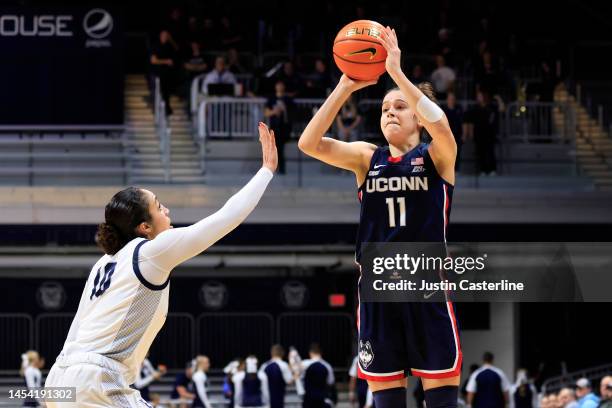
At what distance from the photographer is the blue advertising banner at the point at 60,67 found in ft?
66.4

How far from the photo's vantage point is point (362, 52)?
21.3 ft

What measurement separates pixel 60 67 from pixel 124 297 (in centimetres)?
1557

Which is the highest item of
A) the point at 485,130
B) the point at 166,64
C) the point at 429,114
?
the point at 166,64

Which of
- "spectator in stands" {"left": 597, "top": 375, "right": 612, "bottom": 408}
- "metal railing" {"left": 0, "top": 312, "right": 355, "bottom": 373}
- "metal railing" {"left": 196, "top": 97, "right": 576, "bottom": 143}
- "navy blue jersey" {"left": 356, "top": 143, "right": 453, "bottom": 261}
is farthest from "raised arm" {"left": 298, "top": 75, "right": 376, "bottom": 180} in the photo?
"metal railing" {"left": 0, "top": 312, "right": 355, "bottom": 373}

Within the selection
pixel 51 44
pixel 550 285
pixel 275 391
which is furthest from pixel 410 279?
pixel 51 44

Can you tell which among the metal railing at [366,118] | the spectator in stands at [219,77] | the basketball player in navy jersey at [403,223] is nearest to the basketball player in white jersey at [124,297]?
the basketball player in navy jersey at [403,223]

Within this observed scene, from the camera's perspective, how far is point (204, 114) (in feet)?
64.0

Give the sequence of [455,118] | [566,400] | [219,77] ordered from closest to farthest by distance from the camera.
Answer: [566,400] → [455,118] → [219,77]

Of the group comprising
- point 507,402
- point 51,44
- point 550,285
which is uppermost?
point 51,44

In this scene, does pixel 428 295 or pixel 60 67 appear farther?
pixel 60 67

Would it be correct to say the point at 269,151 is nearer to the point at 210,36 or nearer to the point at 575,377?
the point at 210,36

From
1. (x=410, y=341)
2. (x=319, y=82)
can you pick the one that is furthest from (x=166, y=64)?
(x=410, y=341)

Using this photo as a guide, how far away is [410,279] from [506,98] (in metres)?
15.1

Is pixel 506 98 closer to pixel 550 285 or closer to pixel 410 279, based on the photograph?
pixel 550 285
